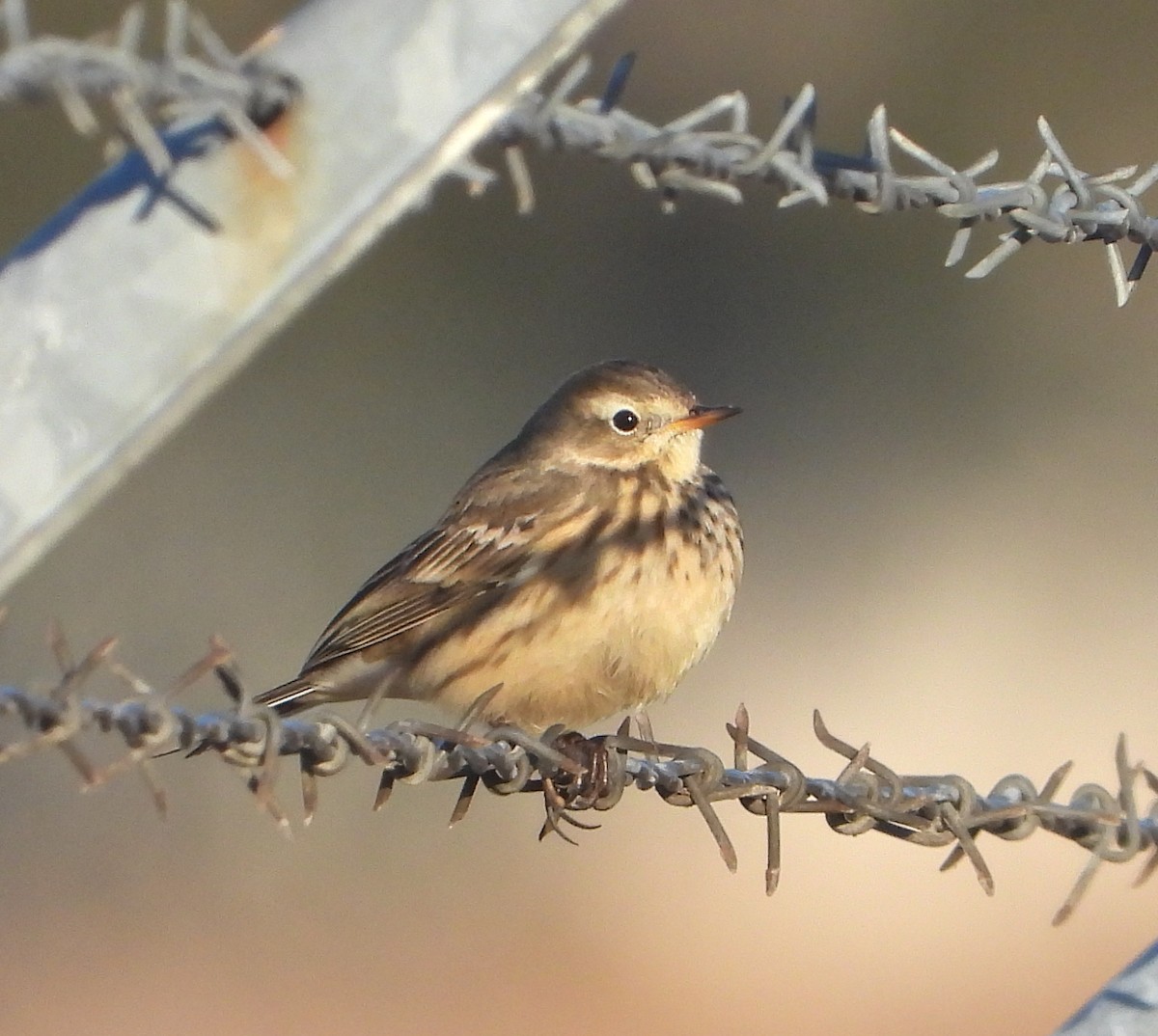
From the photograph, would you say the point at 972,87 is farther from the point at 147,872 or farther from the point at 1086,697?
the point at 147,872

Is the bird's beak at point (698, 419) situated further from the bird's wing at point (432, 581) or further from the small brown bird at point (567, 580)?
the bird's wing at point (432, 581)

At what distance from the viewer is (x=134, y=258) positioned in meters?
1.79

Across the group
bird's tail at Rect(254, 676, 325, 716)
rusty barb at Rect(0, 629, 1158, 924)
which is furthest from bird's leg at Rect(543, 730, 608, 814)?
bird's tail at Rect(254, 676, 325, 716)

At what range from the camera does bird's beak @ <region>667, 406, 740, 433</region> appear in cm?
575

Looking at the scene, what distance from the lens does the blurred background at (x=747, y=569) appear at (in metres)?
10.4

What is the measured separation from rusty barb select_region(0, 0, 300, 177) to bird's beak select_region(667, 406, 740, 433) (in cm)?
391

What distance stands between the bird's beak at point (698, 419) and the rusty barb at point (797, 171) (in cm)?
232

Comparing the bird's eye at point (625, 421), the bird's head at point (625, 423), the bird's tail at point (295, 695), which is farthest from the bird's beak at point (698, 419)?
the bird's tail at point (295, 695)

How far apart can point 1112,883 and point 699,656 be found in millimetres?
5978

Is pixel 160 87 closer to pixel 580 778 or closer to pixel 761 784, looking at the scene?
pixel 761 784

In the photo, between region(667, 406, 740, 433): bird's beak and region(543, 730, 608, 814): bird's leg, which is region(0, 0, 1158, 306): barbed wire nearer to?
region(543, 730, 608, 814): bird's leg

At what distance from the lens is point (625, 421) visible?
599 cm

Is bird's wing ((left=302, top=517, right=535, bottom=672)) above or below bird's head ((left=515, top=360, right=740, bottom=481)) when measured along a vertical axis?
below

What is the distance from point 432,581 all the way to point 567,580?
2.11ft
